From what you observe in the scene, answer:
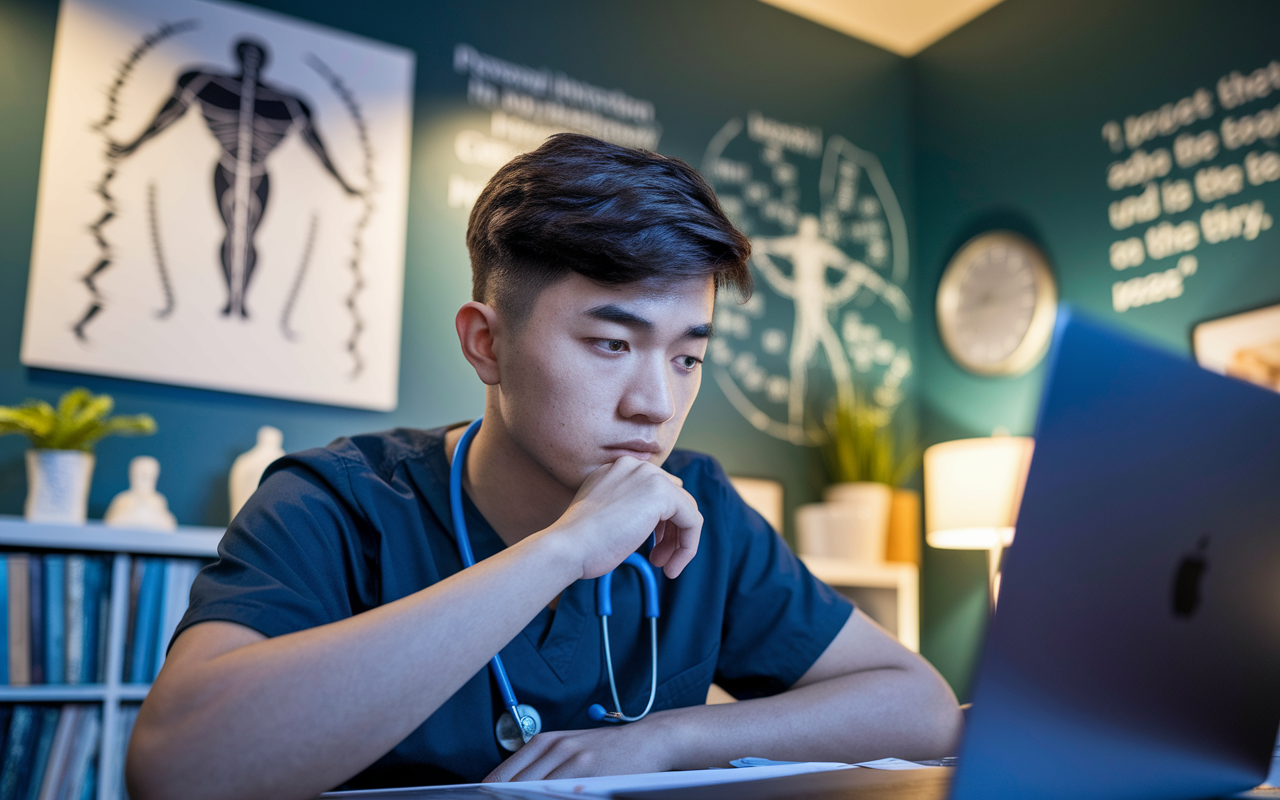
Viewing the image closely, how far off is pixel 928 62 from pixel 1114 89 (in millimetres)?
961

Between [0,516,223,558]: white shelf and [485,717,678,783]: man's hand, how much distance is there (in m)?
1.18

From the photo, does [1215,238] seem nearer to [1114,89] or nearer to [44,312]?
[1114,89]

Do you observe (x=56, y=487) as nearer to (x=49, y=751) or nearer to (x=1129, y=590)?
(x=49, y=751)

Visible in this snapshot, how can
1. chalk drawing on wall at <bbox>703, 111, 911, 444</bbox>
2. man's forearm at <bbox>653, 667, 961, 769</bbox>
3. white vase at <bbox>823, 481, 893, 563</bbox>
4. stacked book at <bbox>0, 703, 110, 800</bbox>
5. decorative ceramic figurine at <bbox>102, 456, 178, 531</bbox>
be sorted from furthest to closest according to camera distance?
Result: chalk drawing on wall at <bbox>703, 111, 911, 444</bbox>, white vase at <bbox>823, 481, 893, 563</bbox>, decorative ceramic figurine at <bbox>102, 456, 178, 531</bbox>, stacked book at <bbox>0, 703, 110, 800</bbox>, man's forearm at <bbox>653, 667, 961, 769</bbox>

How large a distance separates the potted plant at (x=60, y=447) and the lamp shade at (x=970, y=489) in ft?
7.27

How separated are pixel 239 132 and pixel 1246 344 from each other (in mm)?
2786

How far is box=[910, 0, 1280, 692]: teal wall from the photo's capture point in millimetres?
2637

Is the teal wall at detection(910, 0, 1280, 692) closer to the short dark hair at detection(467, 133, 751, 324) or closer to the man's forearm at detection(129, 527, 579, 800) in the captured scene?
the short dark hair at detection(467, 133, 751, 324)

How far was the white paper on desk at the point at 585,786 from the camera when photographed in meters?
0.63

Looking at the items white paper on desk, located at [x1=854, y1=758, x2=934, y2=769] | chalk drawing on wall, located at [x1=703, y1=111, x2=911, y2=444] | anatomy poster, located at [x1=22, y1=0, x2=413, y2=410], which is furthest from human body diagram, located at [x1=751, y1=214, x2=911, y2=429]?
white paper on desk, located at [x1=854, y1=758, x2=934, y2=769]

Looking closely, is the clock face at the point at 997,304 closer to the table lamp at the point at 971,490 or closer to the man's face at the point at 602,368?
the table lamp at the point at 971,490

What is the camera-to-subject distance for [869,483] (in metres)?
3.21

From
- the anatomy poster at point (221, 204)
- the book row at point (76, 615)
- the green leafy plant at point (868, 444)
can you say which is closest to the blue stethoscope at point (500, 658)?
the book row at point (76, 615)

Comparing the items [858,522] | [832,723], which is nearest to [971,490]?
[858,522]
